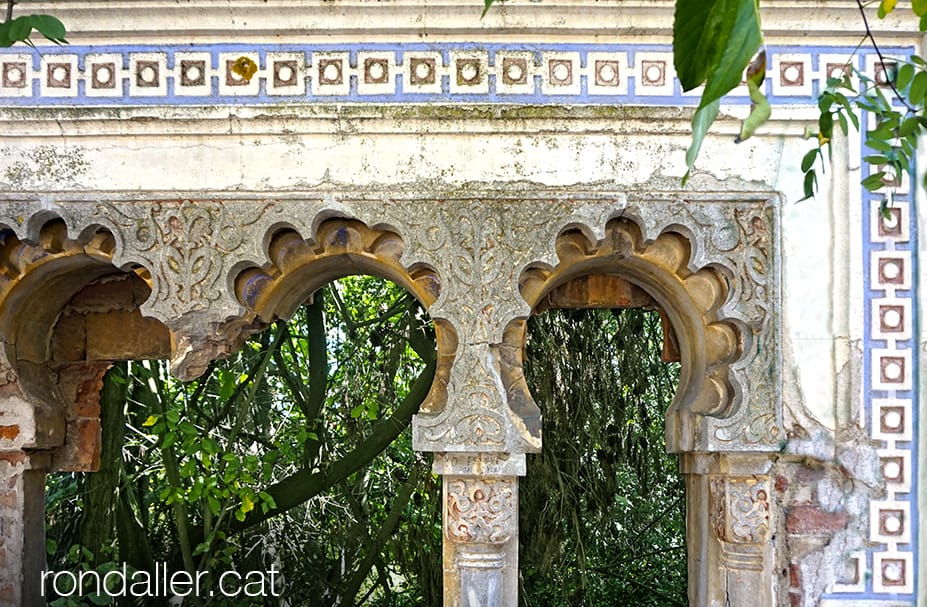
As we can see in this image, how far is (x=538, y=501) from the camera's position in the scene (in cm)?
699

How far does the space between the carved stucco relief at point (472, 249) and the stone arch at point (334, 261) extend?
3.7 inches

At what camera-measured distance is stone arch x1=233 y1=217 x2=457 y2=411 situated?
159 inches

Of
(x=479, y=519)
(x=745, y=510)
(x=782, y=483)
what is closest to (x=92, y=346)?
(x=479, y=519)

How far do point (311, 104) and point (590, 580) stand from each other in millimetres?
4813

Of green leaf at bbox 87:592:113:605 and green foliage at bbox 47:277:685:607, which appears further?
green foliage at bbox 47:277:685:607

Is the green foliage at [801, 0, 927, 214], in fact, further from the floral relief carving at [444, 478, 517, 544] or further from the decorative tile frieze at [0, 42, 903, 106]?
the floral relief carving at [444, 478, 517, 544]

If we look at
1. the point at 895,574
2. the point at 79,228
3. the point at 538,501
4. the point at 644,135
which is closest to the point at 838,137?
the point at 644,135

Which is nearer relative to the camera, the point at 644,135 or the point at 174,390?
the point at 644,135

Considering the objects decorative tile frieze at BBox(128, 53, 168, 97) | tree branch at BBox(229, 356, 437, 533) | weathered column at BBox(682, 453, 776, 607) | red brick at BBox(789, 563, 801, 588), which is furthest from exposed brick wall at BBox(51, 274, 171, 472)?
red brick at BBox(789, 563, 801, 588)

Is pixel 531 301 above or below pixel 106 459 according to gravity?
above

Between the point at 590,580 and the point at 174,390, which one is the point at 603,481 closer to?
the point at 590,580

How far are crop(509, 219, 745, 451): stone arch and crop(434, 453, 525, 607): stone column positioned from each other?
387 mm

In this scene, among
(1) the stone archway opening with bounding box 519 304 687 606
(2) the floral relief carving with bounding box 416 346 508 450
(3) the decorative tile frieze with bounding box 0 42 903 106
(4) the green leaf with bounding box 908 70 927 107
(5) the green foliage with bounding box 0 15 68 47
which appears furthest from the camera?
(1) the stone archway opening with bounding box 519 304 687 606

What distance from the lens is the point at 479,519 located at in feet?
12.7
